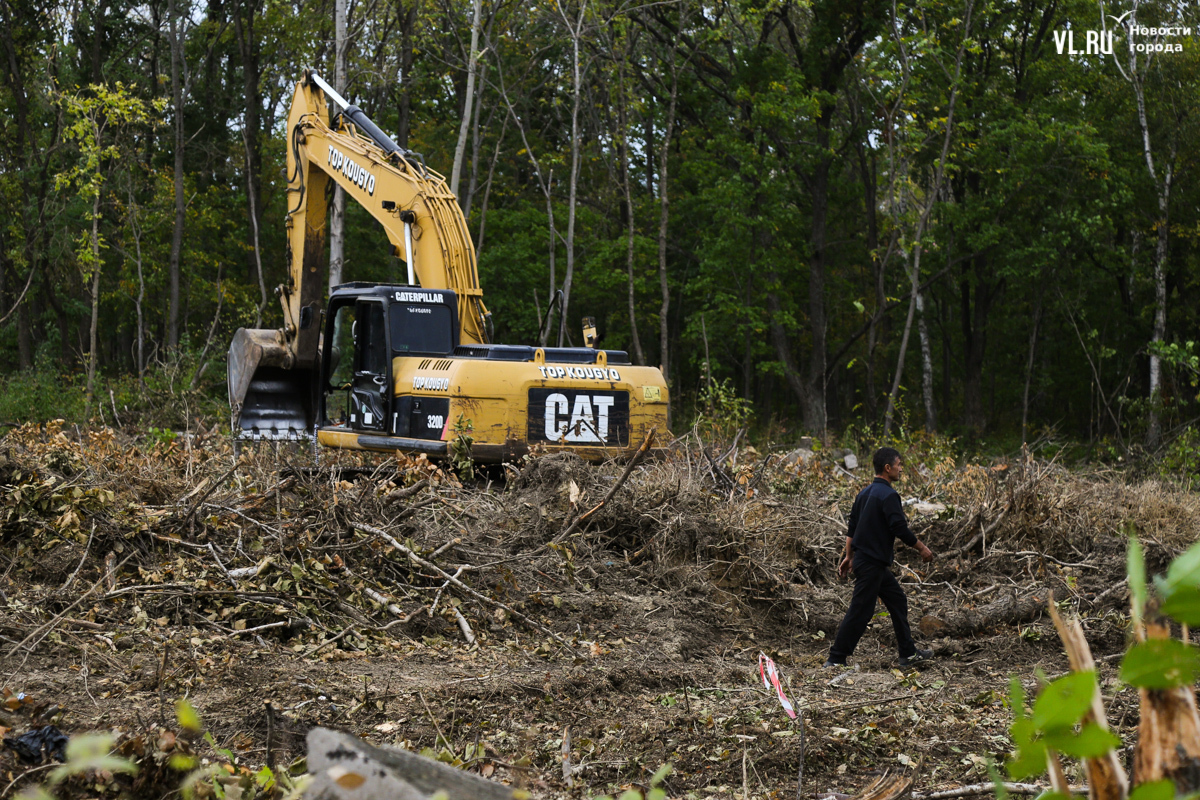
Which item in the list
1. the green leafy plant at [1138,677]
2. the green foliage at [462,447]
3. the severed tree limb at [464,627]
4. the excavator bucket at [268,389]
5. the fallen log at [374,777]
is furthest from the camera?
the excavator bucket at [268,389]

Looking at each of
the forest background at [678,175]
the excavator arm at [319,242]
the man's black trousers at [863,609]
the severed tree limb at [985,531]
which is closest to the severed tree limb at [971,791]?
the man's black trousers at [863,609]

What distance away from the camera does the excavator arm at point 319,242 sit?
1209cm

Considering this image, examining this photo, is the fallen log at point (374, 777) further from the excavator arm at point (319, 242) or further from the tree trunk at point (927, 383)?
the tree trunk at point (927, 383)

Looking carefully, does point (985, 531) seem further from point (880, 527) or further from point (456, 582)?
point (456, 582)

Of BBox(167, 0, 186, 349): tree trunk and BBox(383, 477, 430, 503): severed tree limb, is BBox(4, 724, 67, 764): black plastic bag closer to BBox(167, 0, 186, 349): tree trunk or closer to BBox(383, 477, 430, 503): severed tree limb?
BBox(383, 477, 430, 503): severed tree limb

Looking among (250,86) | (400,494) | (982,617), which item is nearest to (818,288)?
(250,86)

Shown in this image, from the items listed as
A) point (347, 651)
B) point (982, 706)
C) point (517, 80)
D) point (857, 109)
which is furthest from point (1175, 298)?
point (347, 651)

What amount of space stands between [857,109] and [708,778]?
23618 millimetres

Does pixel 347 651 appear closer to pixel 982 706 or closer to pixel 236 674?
pixel 236 674

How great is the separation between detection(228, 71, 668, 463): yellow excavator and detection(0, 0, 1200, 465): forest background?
6969 millimetres

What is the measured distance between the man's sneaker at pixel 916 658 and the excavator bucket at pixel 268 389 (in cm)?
822

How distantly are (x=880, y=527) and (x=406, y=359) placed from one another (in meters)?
5.73

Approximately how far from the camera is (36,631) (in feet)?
19.9

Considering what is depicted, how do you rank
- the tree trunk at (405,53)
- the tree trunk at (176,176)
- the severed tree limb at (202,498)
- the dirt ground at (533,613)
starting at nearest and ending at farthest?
1. the dirt ground at (533,613)
2. the severed tree limb at (202,498)
3. the tree trunk at (405,53)
4. the tree trunk at (176,176)
